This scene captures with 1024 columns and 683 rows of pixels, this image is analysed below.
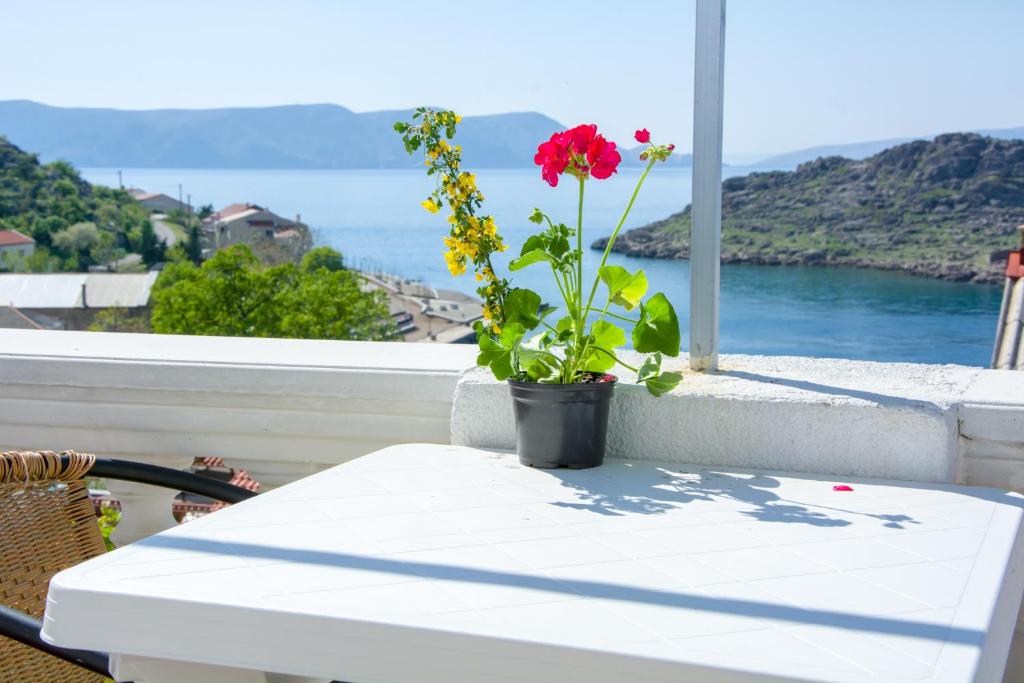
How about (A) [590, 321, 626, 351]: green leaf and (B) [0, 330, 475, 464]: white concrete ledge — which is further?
(B) [0, 330, 475, 464]: white concrete ledge

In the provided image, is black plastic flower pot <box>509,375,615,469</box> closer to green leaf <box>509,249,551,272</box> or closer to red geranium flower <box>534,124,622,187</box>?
green leaf <box>509,249,551,272</box>

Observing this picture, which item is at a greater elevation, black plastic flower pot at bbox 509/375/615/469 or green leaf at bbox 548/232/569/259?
green leaf at bbox 548/232/569/259

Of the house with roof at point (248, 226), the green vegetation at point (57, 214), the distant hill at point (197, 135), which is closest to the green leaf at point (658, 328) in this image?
the green vegetation at point (57, 214)

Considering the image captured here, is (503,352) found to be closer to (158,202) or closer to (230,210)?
(158,202)

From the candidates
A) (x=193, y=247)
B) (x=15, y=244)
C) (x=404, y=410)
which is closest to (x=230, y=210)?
(x=193, y=247)

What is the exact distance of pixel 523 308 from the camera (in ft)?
4.56

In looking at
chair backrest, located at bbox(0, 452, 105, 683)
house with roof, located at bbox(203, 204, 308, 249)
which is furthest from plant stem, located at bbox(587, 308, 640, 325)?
house with roof, located at bbox(203, 204, 308, 249)

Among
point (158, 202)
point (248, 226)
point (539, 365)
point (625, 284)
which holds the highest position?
point (158, 202)

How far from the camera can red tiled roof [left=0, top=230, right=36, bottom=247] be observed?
16256mm

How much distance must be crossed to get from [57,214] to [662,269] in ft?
76.0

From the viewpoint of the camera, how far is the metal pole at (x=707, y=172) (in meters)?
1.47

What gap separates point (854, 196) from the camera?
1664cm

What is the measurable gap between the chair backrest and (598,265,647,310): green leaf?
79cm

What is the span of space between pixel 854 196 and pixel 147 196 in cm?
2790
